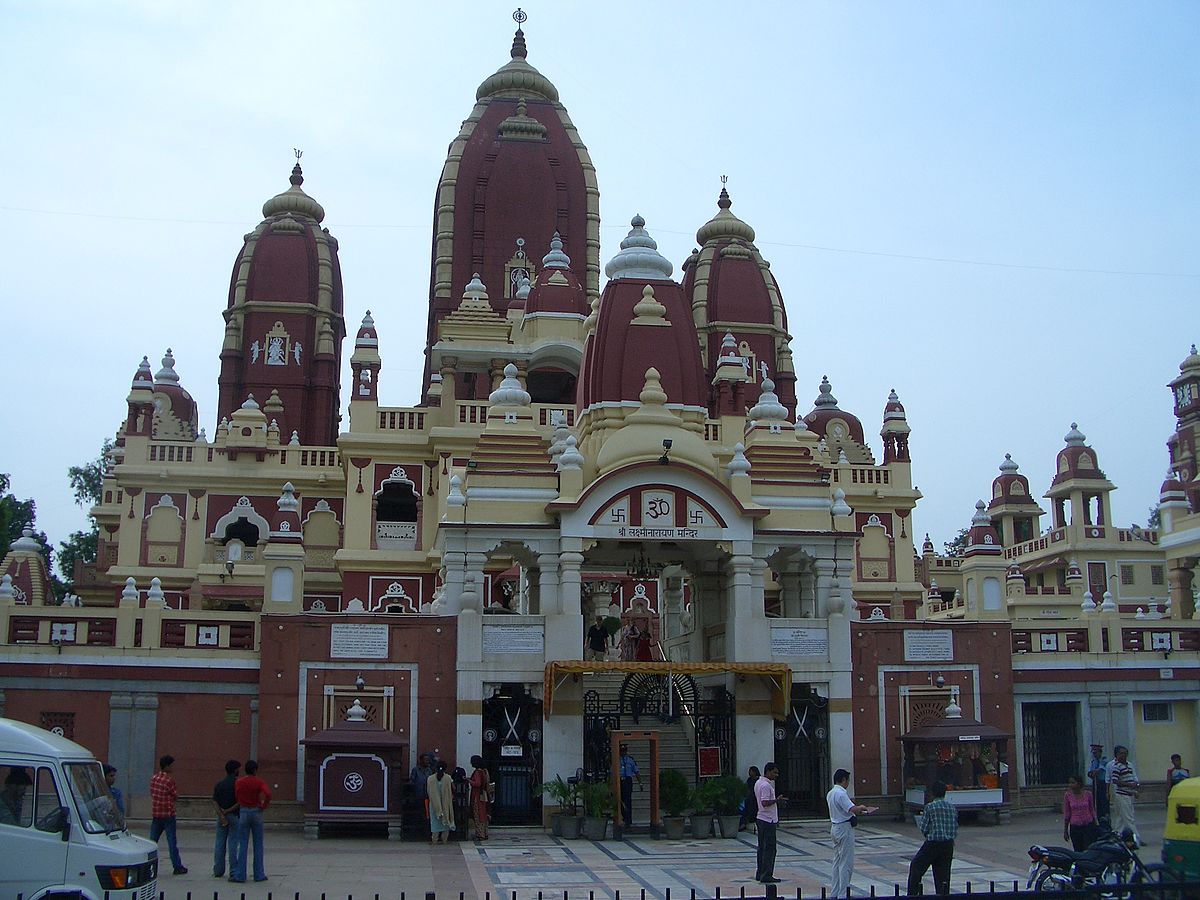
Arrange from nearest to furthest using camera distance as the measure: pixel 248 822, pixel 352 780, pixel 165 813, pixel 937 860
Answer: pixel 937 860
pixel 248 822
pixel 165 813
pixel 352 780

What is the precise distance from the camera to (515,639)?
2366 cm

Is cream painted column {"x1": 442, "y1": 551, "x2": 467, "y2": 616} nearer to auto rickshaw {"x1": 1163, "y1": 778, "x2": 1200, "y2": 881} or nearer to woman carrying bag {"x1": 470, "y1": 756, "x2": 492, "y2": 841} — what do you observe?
woman carrying bag {"x1": 470, "y1": 756, "x2": 492, "y2": 841}

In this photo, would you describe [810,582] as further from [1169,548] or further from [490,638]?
[1169,548]

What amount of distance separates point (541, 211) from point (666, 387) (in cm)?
2097

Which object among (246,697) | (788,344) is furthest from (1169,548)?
(246,697)

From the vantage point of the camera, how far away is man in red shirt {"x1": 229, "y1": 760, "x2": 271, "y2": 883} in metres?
16.9

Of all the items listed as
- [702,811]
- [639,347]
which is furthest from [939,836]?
[639,347]

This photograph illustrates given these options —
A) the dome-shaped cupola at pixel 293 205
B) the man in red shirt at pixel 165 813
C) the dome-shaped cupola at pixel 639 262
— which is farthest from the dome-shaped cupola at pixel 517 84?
the man in red shirt at pixel 165 813

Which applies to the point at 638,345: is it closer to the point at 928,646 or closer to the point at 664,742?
the point at 664,742

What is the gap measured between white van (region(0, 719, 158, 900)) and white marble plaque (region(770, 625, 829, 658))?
1356 centimetres

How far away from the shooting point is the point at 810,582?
26078 millimetres

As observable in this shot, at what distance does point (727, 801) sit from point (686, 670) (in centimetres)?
230

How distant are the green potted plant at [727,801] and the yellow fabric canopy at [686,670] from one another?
1853 mm

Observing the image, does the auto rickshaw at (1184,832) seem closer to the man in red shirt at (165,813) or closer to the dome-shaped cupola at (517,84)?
the man in red shirt at (165,813)
